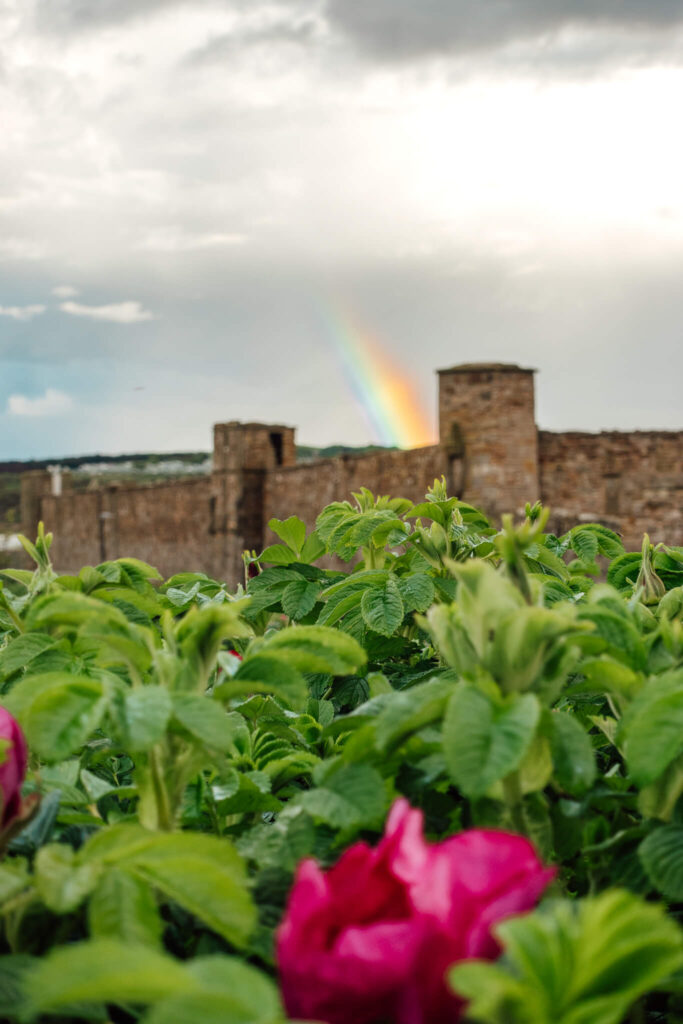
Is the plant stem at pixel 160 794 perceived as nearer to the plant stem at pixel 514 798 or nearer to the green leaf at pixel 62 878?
the green leaf at pixel 62 878

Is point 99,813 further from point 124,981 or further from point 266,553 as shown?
point 266,553

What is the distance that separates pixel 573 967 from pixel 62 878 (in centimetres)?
36

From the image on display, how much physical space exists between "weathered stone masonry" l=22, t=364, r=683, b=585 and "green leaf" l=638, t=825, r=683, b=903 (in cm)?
1508

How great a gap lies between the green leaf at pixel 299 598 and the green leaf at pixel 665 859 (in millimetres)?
978

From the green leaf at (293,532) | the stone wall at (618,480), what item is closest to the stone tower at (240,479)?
the stone wall at (618,480)

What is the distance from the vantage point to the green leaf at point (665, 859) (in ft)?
2.52

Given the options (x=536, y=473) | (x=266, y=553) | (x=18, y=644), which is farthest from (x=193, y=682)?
(x=536, y=473)

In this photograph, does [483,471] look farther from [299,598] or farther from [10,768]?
[10,768]

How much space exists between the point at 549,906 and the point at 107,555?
2896 centimetres

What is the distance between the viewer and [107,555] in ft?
94.5

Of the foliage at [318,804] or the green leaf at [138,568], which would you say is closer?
the foliage at [318,804]

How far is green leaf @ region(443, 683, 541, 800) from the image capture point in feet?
A: 2.32

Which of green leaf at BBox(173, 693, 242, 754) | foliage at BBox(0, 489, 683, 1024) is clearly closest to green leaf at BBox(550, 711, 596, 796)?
foliage at BBox(0, 489, 683, 1024)

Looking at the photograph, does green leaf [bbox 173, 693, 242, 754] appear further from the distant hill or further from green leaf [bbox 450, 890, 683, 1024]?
the distant hill
